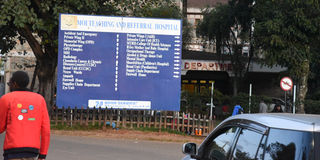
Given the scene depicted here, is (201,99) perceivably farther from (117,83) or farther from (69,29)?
(69,29)

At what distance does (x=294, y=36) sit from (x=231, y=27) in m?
10.4

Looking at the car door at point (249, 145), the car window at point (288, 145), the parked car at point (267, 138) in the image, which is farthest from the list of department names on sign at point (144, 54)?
the car window at point (288, 145)

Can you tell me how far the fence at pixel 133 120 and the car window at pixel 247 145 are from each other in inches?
588

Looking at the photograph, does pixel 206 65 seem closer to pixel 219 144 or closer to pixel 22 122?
pixel 22 122

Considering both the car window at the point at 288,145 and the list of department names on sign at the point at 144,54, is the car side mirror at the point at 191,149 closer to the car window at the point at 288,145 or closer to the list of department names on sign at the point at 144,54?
the car window at the point at 288,145

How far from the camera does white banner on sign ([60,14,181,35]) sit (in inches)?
728

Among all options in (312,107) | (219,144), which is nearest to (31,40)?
(312,107)

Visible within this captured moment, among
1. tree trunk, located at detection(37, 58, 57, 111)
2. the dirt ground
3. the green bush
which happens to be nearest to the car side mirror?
the dirt ground

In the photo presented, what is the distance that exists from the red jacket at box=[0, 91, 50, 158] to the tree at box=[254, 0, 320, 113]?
22.6 m

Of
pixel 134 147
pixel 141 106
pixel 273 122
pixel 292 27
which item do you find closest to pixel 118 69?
pixel 141 106

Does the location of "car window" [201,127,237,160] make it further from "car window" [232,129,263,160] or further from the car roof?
the car roof

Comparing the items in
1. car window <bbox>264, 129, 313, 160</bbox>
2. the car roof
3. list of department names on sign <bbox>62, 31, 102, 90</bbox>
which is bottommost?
car window <bbox>264, 129, 313, 160</bbox>

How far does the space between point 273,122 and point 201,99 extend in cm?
2182

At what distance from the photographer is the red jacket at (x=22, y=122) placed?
5066mm
